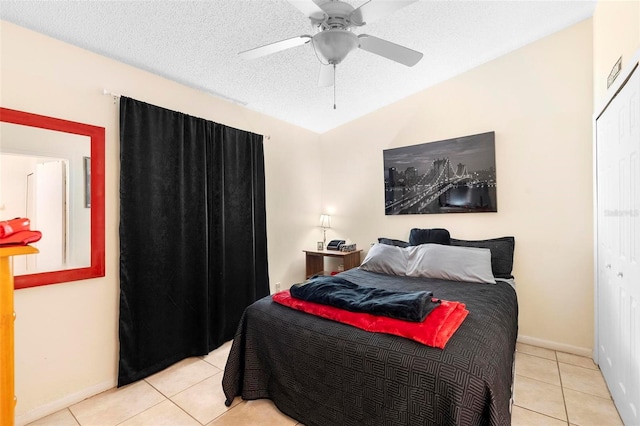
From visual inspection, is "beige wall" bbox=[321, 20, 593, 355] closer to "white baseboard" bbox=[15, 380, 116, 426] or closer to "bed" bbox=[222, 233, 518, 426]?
"bed" bbox=[222, 233, 518, 426]

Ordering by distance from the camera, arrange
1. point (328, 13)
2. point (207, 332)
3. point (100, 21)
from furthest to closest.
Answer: point (207, 332) → point (100, 21) → point (328, 13)

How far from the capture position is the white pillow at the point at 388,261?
2.89 metres

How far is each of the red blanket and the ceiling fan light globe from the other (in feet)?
4.77

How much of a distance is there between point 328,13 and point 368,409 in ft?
6.52

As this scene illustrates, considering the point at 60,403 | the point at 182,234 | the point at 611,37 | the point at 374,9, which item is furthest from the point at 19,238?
the point at 611,37

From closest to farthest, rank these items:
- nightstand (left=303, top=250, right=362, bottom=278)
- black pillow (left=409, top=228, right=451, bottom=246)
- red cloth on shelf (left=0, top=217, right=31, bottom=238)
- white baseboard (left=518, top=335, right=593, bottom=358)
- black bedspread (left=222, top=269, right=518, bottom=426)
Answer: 1. black bedspread (left=222, top=269, right=518, bottom=426)
2. red cloth on shelf (left=0, top=217, right=31, bottom=238)
3. white baseboard (left=518, top=335, right=593, bottom=358)
4. black pillow (left=409, top=228, right=451, bottom=246)
5. nightstand (left=303, top=250, right=362, bottom=278)

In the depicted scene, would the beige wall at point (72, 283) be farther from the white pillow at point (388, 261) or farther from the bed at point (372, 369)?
the white pillow at point (388, 261)

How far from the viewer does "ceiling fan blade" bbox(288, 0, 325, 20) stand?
4.70 ft

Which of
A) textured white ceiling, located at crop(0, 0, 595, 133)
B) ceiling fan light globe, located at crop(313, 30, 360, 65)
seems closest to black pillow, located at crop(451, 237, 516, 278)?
textured white ceiling, located at crop(0, 0, 595, 133)

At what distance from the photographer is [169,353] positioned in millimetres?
2496

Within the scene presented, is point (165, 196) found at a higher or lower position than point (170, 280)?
higher

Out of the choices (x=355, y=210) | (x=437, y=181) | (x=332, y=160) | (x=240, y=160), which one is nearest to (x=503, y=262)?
(x=437, y=181)

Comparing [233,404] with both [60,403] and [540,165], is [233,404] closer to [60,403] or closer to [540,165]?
[60,403]

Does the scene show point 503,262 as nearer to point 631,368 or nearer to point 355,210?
point 631,368
